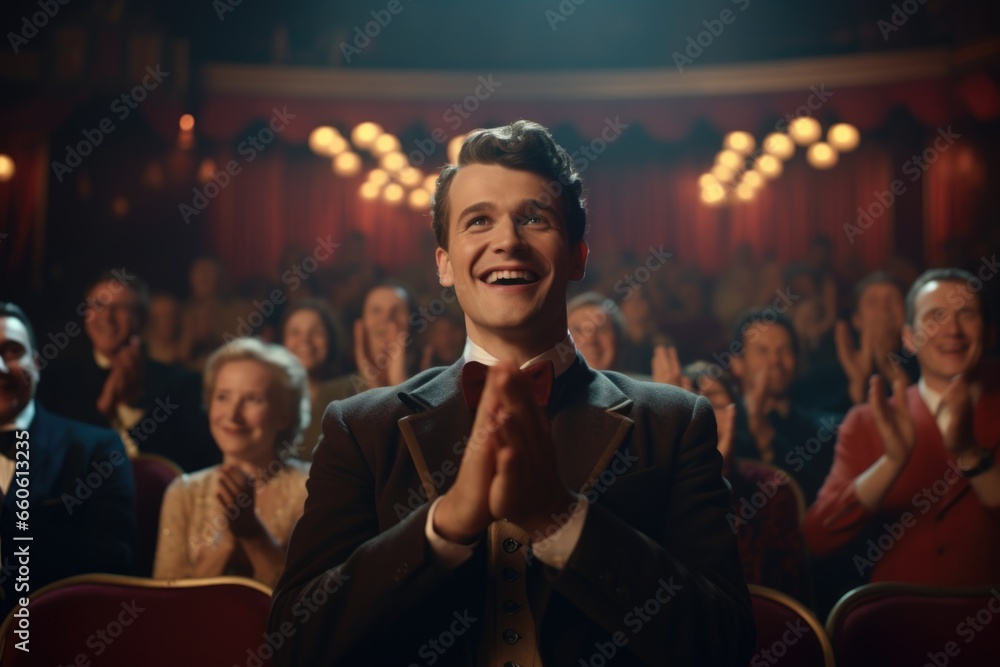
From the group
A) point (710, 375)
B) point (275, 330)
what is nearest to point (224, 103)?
point (275, 330)

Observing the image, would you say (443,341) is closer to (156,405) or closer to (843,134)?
(156,405)

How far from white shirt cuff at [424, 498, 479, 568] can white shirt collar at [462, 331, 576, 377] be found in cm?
30

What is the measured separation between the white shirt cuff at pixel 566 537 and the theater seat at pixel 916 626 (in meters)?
1.18

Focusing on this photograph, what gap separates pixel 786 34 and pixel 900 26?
812 mm

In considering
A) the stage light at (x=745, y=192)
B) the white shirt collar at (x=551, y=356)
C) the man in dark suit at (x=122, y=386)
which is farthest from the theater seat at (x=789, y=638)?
the stage light at (x=745, y=192)

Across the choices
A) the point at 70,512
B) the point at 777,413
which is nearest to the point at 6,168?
the point at 70,512

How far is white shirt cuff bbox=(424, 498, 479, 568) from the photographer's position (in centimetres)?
141

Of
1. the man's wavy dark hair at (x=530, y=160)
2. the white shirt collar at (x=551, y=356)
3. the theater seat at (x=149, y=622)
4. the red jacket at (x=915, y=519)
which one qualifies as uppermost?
the man's wavy dark hair at (x=530, y=160)

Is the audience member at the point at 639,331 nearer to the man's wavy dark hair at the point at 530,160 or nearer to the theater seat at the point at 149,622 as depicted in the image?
the theater seat at the point at 149,622
